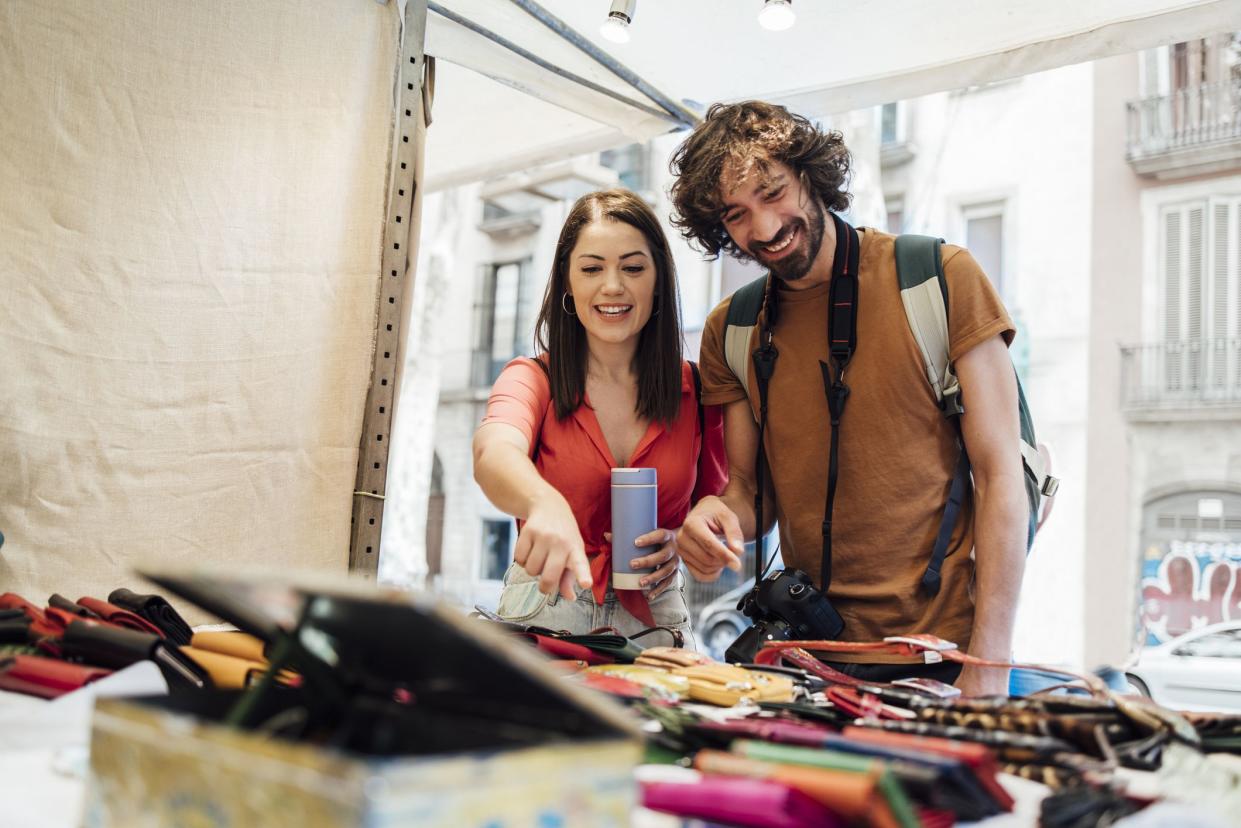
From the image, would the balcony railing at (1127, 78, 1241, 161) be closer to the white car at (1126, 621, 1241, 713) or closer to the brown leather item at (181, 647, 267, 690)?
the white car at (1126, 621, 1241, 713)

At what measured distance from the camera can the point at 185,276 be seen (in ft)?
7.13

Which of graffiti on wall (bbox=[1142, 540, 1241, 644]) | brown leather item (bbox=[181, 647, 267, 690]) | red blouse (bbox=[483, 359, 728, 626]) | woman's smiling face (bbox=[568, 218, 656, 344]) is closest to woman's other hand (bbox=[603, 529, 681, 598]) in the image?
red blouse (bbox=[483, 359, 728, 626])

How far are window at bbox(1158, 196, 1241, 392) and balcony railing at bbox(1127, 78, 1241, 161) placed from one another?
1.94ft

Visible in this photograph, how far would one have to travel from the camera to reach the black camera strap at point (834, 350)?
2059 mm

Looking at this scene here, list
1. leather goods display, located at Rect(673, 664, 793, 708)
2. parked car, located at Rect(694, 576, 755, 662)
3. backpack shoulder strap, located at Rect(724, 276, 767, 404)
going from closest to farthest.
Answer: leather goods display, located at Rect(673, 664, 793, 708), backpack shoulder strap, located at Rect(724, 276, 767, 404), parked car, located at Rect(694, 576, 755, 662)

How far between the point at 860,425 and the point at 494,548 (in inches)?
472

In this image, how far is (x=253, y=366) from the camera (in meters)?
2.26

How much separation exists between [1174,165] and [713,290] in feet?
17.1

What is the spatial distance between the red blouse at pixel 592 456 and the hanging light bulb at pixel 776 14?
3.36ft

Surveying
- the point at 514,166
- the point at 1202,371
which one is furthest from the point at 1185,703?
the point at 514,166

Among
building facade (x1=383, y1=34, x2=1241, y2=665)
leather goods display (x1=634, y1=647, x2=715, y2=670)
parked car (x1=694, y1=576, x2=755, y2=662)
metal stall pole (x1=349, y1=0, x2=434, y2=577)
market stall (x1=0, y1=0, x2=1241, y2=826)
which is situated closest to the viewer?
market stall (x1=0, y1=0, x2=1241, y2=826)

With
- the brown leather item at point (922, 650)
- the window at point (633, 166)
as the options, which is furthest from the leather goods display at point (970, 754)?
the window at point (633, 166)

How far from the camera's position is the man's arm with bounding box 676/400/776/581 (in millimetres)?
1852

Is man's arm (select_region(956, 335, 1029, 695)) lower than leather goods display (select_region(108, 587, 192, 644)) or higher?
higher
